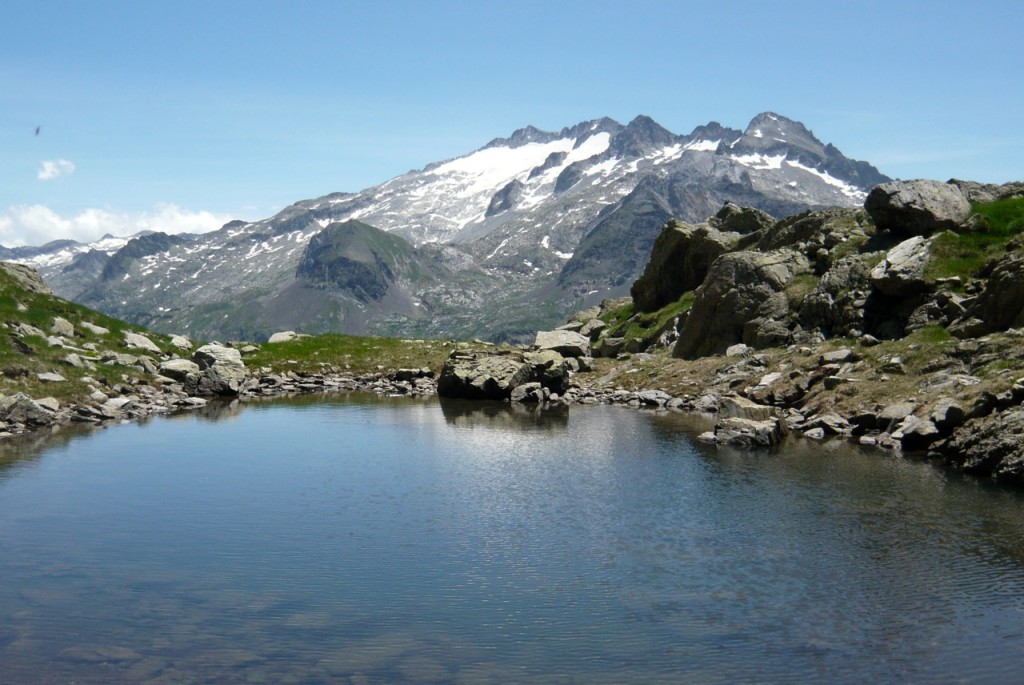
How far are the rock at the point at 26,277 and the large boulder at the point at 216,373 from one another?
48.4 feet

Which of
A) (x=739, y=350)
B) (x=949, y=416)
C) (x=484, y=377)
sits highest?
(x=739, y=350)

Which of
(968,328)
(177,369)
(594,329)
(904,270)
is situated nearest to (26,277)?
(177,369)

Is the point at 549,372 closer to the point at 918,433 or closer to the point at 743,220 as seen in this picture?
the point at 918,433

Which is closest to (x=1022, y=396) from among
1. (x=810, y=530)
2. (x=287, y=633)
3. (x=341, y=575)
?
(x=810, y=530)

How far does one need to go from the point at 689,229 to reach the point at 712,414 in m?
51.4

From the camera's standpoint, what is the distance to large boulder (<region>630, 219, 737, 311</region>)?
10069cm

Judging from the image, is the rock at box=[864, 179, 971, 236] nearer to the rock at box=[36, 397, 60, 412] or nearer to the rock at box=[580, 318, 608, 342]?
the rock at box=[580, 318, 608, 342]

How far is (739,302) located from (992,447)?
39.7 meters

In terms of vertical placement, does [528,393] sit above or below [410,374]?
below

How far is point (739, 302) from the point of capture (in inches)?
2975

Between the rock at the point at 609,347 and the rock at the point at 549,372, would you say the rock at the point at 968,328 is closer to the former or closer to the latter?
the rock at the point at 549,372

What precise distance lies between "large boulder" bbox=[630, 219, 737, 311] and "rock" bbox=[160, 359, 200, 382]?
52594 millimetres

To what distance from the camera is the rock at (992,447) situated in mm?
35188

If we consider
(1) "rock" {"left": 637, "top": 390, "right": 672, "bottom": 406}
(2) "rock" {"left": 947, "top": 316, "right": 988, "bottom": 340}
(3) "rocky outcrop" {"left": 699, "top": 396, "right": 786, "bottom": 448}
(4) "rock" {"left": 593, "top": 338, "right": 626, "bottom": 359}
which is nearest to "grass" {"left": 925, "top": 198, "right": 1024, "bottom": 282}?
(2) "rock" {"left": 947, "top": 316, "right": 988, "bottom": 340}
